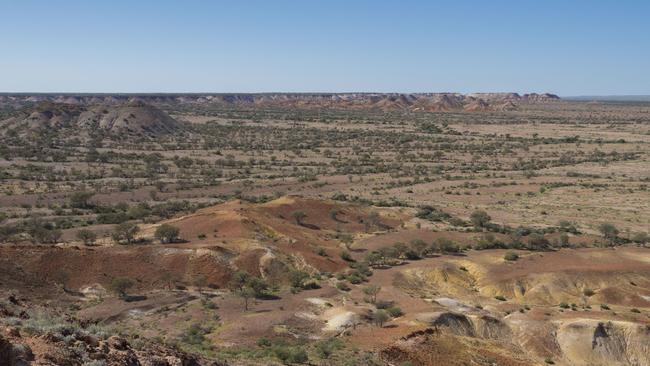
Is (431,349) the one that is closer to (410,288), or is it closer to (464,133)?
(410,288)

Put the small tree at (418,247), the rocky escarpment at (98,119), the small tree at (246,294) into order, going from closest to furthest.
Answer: the small tree at (246,294) < the small tree at (418,247) < the rocky escarpment at (98,119)

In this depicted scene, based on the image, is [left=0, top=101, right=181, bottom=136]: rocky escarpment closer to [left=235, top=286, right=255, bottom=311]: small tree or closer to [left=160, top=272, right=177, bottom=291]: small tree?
[left=160, top=272, right=177, bottom=291]: small tree

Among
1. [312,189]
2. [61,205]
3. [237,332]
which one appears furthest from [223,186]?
[237,332]

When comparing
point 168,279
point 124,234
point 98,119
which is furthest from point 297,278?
point 98,119

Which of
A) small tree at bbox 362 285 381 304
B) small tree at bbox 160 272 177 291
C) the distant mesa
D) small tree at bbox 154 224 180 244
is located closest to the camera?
small tree at bbox 362 285 381 304

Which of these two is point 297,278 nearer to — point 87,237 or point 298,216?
point 87,237

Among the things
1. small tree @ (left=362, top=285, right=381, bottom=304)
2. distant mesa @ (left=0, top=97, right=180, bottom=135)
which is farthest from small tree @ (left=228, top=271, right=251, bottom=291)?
distant mesa @ (left=0, top=97, right=180, bottom=135)

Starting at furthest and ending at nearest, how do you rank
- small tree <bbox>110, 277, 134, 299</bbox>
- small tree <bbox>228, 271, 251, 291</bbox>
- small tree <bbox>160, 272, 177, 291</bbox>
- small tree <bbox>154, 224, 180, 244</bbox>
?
small tree <bbox>154, 224, 180, 244</bbox>, small tree <bbox>228, 271, 251, 291</bbox>, small tree <bbox>160, 272, 177, 291</bbox>, small tree <bbox>110, 277, 134, 299</bbox>

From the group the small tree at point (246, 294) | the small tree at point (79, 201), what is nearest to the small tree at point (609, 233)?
the small tree at point (246, 294)

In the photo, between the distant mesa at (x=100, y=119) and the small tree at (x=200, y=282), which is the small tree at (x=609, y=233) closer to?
the small tree at (x=200, y=282)
